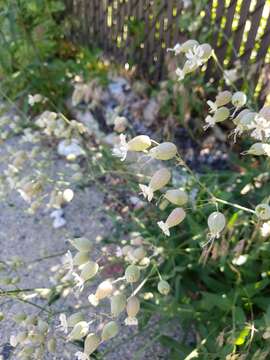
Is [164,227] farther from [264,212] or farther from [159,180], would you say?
[264,212]

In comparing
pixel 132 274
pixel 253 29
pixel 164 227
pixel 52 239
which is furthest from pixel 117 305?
pixel 253 29

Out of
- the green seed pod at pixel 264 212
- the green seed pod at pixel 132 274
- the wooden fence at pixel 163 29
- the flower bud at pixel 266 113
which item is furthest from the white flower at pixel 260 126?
the wooden fence at pixel 163 29

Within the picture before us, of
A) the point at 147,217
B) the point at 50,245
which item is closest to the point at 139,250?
Result: the point at 147,217

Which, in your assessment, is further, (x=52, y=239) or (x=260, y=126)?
(x=52, y=239)

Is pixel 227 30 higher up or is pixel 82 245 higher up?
pixel 227 30

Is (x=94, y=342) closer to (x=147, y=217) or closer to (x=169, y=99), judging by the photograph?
(x=147, y=217)

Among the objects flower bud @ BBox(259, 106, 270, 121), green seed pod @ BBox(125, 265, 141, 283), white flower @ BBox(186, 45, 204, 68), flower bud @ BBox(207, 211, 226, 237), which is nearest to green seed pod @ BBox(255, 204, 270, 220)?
flower bud @ BBox(207, 211, 226, 237)

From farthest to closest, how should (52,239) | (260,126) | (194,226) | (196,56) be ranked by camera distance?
(52,239), (194,226), (196,56), (260,126)
